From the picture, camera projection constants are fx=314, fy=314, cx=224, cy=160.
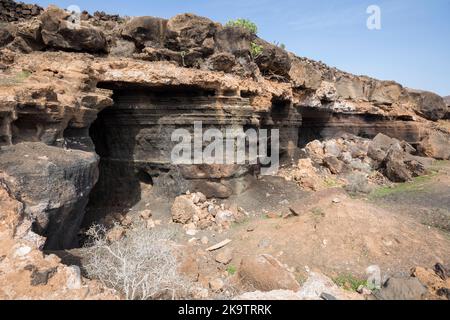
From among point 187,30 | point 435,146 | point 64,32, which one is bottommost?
point 435,146

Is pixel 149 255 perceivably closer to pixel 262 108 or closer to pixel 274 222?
pixel 274 222

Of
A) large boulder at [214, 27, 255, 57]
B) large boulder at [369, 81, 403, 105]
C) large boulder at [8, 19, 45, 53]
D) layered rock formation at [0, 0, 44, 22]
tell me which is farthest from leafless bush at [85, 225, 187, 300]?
large boulder at [369, 81, 403, 105]

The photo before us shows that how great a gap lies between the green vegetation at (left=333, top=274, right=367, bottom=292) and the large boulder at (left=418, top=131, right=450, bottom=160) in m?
12.8

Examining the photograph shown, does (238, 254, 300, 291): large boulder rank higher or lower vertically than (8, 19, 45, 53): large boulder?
lower

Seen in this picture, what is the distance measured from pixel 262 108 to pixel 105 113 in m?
3.96

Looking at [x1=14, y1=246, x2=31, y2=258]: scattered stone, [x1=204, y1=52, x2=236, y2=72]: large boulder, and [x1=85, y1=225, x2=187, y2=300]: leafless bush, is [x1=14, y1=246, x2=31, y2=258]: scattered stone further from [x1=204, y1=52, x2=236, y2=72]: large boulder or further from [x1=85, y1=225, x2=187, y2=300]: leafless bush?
[x1=204, y1=52, x2=236, y2=72]: large boulder

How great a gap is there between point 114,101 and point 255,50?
13.7 ft

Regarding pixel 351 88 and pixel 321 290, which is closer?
pixel 321 290

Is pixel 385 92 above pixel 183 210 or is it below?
above

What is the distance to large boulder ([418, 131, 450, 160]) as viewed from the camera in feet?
47.5

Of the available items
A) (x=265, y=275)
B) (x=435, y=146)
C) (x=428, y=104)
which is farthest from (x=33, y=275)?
(x=428, y=104)

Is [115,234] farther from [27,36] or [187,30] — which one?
[187,30]

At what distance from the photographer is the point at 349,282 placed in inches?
175
